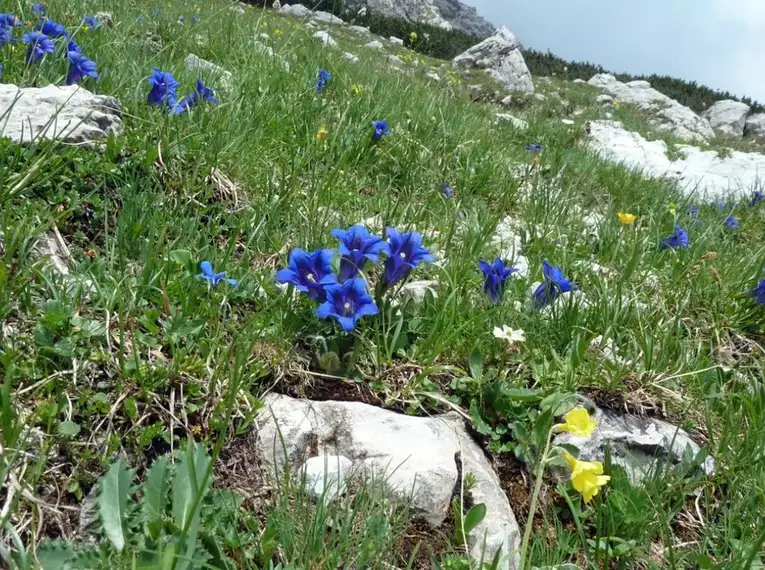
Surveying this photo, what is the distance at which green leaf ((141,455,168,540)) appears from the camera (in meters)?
1.39

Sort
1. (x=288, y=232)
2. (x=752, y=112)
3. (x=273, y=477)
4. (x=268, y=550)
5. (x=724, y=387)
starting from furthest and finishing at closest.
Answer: (x=752, y=112) < (x=288, y=232) < (x=724, y=387) < (x=273, y=477) < (x=268, y=550)

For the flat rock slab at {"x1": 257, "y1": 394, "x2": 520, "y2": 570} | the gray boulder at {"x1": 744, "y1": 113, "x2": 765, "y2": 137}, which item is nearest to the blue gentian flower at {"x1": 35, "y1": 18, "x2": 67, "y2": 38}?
the flat rock slab at {"x1": 257, "y1": 394, "x2": 520, "y2": 570}

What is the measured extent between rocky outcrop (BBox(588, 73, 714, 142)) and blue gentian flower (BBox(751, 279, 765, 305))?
16.3 meters

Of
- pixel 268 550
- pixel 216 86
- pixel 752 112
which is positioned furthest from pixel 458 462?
pixel 752 112

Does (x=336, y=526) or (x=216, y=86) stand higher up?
(x=216, y=86)

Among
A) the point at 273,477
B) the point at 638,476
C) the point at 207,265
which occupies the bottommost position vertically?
the point at 273,477

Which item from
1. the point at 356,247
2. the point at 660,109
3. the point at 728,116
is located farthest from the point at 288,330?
the point at 728,116

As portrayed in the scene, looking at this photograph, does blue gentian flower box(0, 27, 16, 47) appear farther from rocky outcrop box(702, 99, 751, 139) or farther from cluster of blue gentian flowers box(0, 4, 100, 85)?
rocky outcrop box(702, 99, 751, 139)

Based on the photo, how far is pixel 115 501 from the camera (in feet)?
4.67

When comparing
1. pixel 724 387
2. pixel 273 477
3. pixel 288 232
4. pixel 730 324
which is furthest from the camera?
pixel 730 324

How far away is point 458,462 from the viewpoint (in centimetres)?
188

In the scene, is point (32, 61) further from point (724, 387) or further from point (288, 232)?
point (724, 387)

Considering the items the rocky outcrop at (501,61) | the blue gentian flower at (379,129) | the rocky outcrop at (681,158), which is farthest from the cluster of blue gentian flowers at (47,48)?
the rocky outcrop at (501,61)

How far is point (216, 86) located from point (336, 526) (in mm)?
2680
